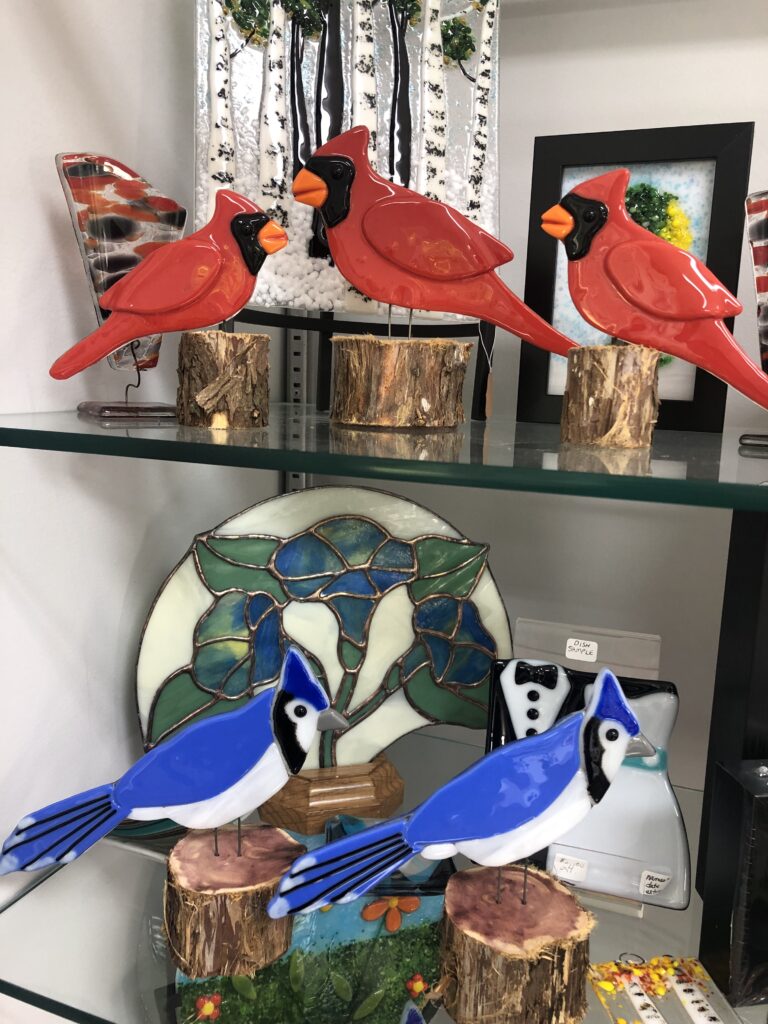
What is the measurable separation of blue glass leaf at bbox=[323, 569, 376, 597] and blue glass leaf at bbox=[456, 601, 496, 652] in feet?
0.32

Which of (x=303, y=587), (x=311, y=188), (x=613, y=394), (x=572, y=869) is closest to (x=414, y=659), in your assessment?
(x=303, y=587)

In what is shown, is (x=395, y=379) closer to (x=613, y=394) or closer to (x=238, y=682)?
(x=613, y=394)

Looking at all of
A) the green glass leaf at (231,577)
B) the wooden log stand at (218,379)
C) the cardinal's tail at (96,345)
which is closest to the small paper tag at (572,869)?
the green glass leaf at (231,577)

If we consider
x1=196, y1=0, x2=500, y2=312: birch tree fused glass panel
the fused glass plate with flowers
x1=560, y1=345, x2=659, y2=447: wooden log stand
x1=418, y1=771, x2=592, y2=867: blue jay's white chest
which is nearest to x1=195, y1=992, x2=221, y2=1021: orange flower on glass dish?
the fused glass plate with flowers

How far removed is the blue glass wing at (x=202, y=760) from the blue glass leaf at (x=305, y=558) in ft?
0.67

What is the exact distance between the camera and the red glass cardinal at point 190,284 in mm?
616

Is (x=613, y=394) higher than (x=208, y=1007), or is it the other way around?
(x=613, y=394)

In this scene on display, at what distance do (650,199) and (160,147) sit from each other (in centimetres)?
51

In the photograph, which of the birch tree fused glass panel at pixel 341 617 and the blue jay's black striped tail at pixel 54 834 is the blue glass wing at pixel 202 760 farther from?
the birch tree fused glass panel at pixel 341 617

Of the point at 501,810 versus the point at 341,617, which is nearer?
the point at 501,810

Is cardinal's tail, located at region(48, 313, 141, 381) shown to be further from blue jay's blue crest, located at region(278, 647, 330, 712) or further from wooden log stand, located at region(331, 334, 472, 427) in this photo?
blue jay's blue crest, located at region(278, 647, 330, 712)

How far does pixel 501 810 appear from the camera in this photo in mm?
547

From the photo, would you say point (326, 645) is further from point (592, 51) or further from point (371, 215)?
point (592, 51)

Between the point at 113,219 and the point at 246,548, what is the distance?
325 mm
